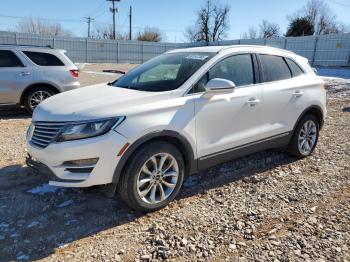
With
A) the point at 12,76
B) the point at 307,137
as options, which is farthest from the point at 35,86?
the point at 307,137

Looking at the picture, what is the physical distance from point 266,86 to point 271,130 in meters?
0.61

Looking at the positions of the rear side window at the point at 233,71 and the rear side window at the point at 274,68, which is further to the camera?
the rear side window at the point at 274,68

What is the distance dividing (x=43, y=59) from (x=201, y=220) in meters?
6.71

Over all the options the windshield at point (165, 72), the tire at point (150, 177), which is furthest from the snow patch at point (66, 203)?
the windshield at point (165, 72)

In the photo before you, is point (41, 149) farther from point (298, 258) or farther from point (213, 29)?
point (213, 29)

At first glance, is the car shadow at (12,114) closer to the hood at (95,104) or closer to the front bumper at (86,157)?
the hood at (95,104)

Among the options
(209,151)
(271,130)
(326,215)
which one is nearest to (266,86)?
(271,130)

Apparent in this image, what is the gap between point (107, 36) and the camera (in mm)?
68375

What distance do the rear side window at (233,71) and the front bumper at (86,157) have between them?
46.9 inches

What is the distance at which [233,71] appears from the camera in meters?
4.34

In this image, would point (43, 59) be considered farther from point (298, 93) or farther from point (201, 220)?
point (201, 220)

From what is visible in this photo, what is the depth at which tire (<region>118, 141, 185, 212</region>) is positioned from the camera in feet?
11.3

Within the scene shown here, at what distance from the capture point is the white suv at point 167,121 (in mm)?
3295

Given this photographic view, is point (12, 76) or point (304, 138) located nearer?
point (304, 138)
